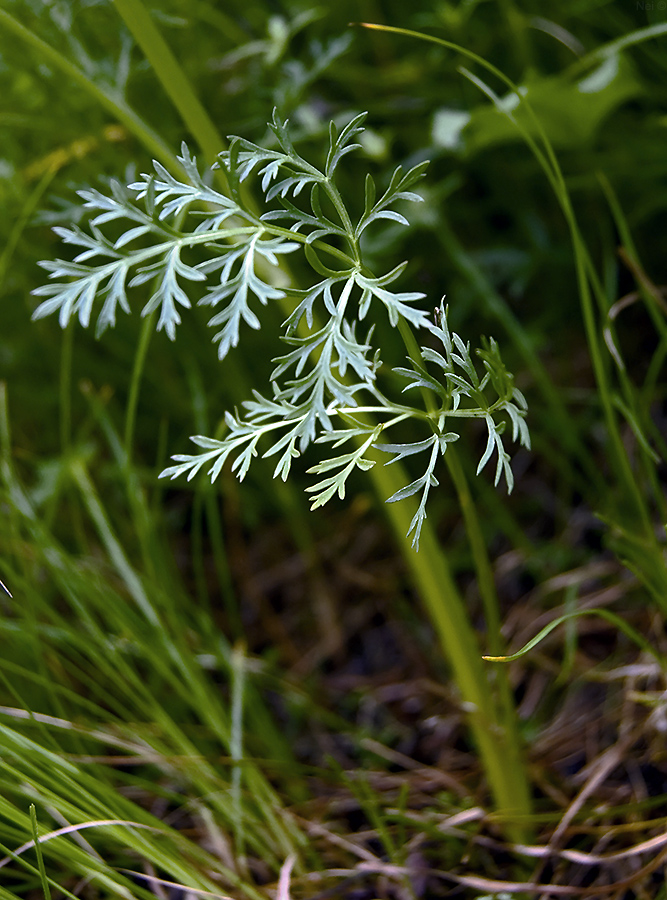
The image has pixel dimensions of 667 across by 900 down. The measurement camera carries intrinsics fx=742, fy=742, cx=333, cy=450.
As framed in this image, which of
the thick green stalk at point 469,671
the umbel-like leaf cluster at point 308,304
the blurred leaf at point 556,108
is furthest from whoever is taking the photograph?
the blurred leaf at point 556,108

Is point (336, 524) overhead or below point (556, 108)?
below

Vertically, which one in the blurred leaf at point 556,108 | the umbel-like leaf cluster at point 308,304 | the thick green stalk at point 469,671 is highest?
the blurred leaf at point 556,108

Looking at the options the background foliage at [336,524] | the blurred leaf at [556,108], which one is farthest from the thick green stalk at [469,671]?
the blurred leaf at [556,108]

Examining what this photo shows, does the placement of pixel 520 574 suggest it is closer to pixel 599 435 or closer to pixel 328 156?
pixel 599 435

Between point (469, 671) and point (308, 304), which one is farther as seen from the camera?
point (469, 671)

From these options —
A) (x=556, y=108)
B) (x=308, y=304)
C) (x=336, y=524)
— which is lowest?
(x=336, y=524)

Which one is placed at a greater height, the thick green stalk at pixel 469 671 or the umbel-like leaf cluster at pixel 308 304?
the umbel-like leaf cluster at pixel 308 304

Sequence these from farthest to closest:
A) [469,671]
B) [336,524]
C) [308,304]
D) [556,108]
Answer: [336,524], [556,108], [469,671], [308,304]

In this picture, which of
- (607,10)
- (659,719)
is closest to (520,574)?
(659,719)

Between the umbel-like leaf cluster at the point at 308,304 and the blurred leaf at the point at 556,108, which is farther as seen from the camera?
the blurred leaf at the point at 556,108

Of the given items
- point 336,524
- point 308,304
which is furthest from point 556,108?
point 336,524

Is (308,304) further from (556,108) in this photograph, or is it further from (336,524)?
(336,524)

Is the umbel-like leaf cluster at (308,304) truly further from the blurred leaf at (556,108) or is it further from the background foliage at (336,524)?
the blurred leaf at (556,108)
